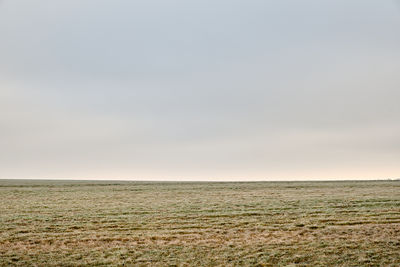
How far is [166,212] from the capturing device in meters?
28.7

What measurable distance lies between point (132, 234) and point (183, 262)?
577 centimetres

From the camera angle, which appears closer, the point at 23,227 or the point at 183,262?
the point at 183,262

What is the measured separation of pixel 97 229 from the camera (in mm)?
22766

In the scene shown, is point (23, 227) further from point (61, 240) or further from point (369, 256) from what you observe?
point (369, 256)

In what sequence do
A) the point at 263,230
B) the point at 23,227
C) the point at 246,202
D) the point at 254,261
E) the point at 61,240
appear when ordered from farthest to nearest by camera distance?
the point at 246,202
the point at 23,227
the point at 263,230
the point at 61,240
the point at 254,261

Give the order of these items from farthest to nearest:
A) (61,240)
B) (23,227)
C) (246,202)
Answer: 1. (246,202)
2. (23,227)
3. (61,240)

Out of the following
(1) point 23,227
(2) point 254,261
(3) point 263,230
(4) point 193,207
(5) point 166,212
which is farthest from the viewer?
(4) point 193,207

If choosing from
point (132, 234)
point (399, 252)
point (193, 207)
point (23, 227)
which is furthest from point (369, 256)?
point (23, 227)

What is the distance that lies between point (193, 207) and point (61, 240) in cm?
1273

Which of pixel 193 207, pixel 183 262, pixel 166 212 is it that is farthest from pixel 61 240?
pixel 193 207

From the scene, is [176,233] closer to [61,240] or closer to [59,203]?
[61,240]

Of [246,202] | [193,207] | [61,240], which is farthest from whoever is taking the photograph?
[246,202]

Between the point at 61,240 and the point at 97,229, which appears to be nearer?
the point at 61,240

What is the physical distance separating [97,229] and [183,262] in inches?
Result: 328
